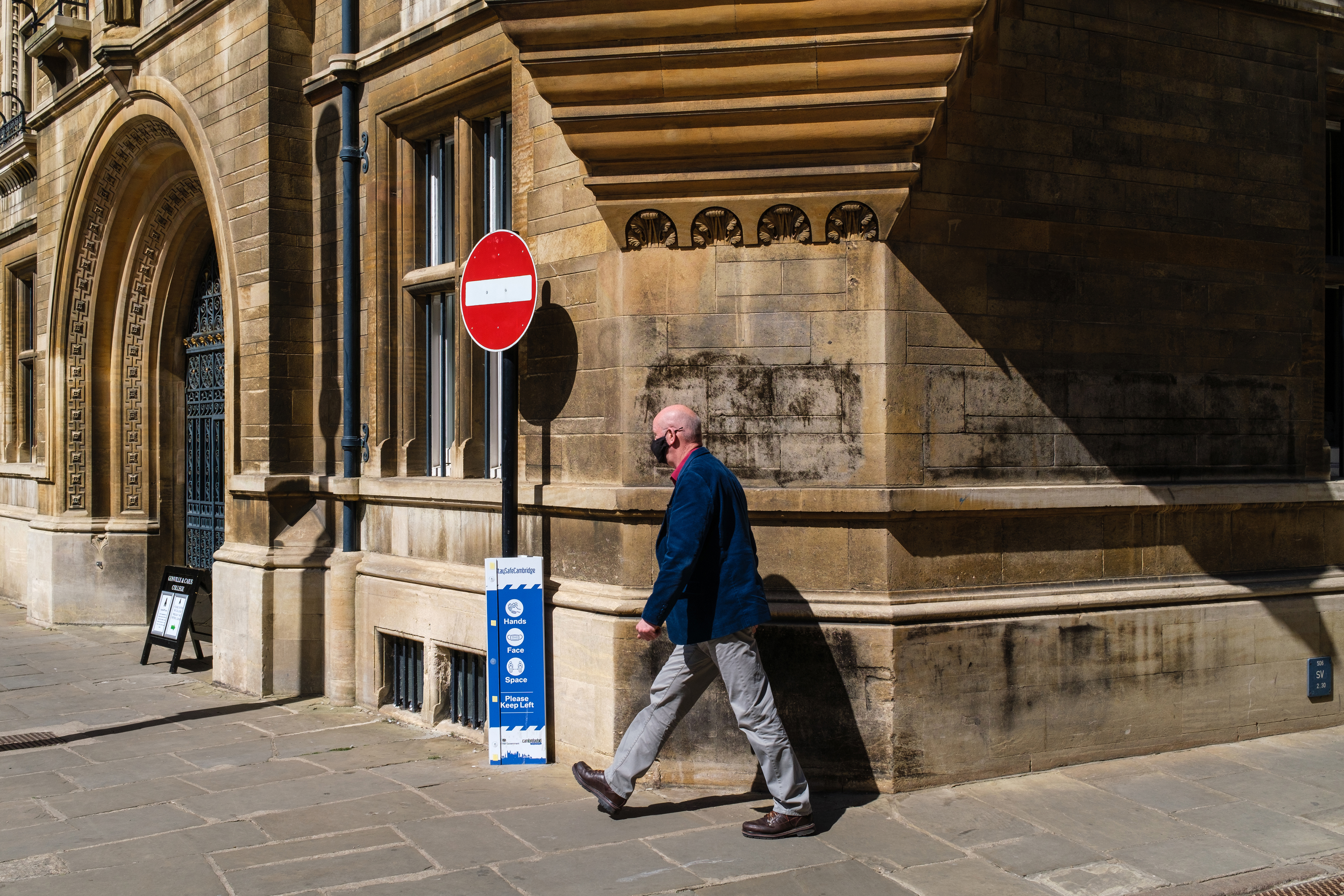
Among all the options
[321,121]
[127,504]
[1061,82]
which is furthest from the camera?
[127,504]

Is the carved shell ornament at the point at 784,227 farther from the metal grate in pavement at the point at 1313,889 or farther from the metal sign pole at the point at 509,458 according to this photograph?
the metal grate in pavement at the point at 1313,889

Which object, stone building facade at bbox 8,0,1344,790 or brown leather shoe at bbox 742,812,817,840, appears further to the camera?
stone building facade at bbox 8,0,1344,790

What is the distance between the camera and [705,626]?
208 inches

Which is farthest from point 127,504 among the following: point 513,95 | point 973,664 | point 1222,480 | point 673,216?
point 1222,480

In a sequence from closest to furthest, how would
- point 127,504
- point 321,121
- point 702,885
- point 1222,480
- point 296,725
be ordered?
point 702,885 < point 1222,480 < point 296,725 < point 321,121 < point 127,504

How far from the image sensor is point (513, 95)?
7012 mm

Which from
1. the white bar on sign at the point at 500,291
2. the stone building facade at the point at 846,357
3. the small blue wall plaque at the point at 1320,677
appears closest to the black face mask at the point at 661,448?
the stone building facade at the point at 846,357

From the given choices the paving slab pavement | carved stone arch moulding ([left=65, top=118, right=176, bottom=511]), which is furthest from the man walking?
carved stone arch moulding ([left=65, top=118, right=176, bottom=511])

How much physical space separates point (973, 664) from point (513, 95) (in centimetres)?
411

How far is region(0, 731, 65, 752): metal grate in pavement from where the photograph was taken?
24.1 ft

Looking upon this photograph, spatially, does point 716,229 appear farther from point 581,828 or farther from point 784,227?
point 581,828

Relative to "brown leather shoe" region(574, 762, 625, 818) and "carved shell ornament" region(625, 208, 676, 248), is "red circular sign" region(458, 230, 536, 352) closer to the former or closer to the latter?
"carved shell ornament" region(625, 208, 676, 248)

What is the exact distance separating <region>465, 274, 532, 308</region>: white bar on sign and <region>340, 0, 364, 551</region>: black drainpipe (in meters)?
2.19

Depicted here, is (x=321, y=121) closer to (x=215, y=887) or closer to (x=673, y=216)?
(x=673, y=216)
